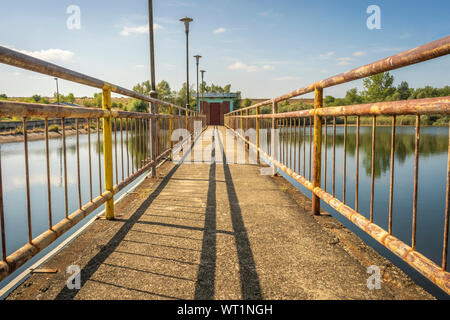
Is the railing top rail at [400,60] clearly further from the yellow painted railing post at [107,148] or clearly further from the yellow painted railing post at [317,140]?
the yellow painted railing post at [107,148]

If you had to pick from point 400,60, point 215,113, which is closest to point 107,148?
point 400,60

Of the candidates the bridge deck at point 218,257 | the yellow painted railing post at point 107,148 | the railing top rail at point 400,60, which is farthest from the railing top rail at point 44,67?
the railing top rail at point 400,60

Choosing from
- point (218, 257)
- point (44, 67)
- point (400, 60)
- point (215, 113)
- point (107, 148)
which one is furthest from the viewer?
point (215, 113)

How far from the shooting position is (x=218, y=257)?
2.19 metres

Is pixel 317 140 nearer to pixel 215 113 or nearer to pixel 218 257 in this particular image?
pixel 218 257

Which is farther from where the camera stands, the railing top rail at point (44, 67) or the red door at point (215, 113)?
the red door at point (215, 113)

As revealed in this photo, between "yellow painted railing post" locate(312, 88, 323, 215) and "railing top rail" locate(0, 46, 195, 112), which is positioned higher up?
"railing top rail" locate(0, 46, 195, 112)

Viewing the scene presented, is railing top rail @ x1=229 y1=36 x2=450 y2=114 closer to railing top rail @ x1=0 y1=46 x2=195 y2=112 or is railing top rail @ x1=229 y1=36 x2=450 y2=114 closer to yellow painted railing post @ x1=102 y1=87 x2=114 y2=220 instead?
railing top rail @ x1=0 y1=46 x2=195 y2=112

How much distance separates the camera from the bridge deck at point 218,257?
1745mm

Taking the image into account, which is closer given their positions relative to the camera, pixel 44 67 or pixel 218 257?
pixel 44 67

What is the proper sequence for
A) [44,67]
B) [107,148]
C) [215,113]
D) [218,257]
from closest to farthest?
[44,67]
[218,257]
[107,148]
[215,113]

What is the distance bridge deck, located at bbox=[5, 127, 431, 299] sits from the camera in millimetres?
1745

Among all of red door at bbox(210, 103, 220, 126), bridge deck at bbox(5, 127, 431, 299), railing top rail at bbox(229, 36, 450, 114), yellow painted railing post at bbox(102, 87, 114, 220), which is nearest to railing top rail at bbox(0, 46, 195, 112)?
yellow painted railing post at bbox(102, 87, 114, 220)
